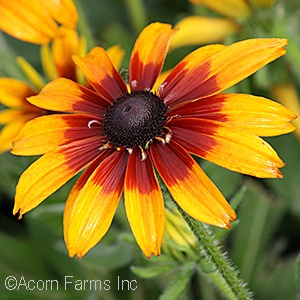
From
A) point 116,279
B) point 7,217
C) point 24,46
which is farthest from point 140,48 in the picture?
point 24,46

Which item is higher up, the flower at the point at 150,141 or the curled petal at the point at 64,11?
the curled petal at the point at 64,11

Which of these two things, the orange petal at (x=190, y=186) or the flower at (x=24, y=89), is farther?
the flower at (x=24, y=89)

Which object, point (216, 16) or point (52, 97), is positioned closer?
point (52, 97)

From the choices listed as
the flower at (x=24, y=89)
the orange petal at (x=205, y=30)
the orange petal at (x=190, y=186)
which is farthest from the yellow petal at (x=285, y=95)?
the orange petal at (x=190, y=186)

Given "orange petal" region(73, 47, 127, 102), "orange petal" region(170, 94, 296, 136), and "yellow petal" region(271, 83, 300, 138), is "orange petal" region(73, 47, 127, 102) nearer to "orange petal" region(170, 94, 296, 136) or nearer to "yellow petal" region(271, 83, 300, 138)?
"orange petal" region(170, 94, 296, 136)

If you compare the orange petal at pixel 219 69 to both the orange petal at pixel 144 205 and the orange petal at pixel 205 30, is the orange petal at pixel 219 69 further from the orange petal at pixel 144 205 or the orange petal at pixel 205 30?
the orange petal at pixel 205 30

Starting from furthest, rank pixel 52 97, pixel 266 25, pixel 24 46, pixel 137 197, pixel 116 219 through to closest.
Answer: pixel 24 46
pixel 116 219
pixel 266 25
pixel 52 97
pixel 137 197

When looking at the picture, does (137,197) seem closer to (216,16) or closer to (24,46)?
(216,16)

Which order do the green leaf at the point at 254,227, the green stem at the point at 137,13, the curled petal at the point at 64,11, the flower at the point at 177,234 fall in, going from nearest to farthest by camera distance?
the flower at the point at 177,234 → the curled petal at the point at 64,11 → the green leaf at the point at 254,227 → the green stem at the point at 137,13
